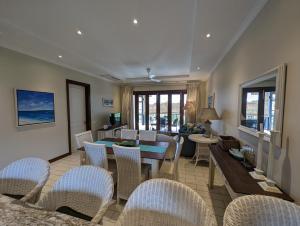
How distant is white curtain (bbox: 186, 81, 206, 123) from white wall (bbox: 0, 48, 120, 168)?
4.23m

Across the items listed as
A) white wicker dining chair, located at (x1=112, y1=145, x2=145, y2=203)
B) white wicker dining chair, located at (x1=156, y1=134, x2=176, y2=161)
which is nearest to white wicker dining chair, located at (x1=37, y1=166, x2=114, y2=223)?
white wicker dining chair, located at (x1=112, y1=145, x2=145, y2=203)

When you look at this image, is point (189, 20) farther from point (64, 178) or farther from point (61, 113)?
point (61, 113)

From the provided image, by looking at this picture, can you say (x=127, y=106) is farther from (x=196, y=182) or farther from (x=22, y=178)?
(x=22, y=178)

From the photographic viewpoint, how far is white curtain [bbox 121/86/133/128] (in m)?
7.03

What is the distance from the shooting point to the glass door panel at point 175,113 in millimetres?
6785

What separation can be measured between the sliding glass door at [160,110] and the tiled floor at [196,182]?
2975 mm

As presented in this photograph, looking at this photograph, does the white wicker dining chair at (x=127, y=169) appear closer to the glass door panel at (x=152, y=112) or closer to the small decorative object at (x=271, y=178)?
the small decorative object at (x=271, y=178)

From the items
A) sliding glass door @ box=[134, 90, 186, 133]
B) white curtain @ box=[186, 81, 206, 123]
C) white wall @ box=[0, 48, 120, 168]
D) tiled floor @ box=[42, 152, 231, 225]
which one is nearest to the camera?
tiled floor @ box=[42, 152, 231, 225]

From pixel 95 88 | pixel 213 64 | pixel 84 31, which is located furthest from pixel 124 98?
pixel 84 31

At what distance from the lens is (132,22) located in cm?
213

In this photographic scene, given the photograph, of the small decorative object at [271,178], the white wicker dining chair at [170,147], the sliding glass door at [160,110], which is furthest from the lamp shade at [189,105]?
the small decorative object at [271,178]

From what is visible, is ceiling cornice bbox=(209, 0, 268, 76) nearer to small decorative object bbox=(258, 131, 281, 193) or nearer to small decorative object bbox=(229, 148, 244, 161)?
small decorative object bbox=(258, 131, 281, 193)

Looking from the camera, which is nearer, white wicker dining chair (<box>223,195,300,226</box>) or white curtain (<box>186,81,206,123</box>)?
white wicker dining chair (<box>223,195,300,226</box>)

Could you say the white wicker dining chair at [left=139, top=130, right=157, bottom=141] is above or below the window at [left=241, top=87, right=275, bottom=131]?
below
